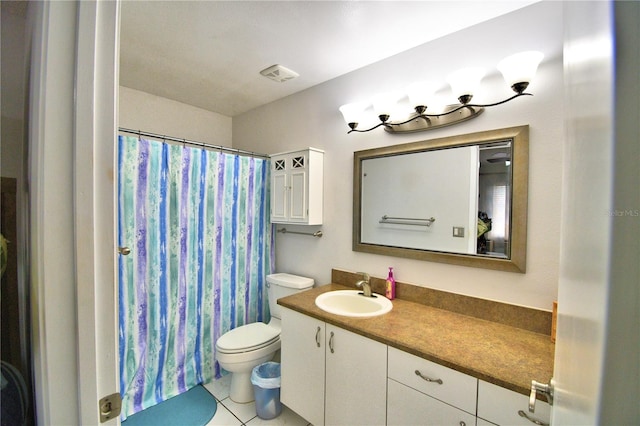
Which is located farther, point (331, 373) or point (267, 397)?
point (267, 397)

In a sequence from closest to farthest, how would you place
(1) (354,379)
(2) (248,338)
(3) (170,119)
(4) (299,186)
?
(1) (354,379) < (2) (248,338) < (4) (299,186) < (3) (170,119)

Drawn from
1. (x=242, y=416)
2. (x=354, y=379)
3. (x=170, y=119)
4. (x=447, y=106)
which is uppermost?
(x=170, y=119)

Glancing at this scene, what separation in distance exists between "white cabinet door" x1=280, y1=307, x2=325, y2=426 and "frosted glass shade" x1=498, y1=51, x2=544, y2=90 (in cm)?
156

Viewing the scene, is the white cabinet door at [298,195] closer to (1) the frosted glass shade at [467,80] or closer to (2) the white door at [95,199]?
(1) the frosted glass shade at [467,80]

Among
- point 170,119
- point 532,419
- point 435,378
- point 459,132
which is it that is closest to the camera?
point 532,419

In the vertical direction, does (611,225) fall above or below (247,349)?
above

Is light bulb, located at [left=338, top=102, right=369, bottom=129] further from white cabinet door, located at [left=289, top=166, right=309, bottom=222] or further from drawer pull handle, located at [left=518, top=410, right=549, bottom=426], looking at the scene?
drawer pull handle, located at [left=518, top=410, right=549, bottom=426]

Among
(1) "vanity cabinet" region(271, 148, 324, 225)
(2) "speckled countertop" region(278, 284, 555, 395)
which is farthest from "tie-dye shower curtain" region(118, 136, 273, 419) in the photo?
(2) "speckled countertop" region(278, 284, 555, 395)

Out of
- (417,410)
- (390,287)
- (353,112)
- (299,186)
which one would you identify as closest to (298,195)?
(299,186)

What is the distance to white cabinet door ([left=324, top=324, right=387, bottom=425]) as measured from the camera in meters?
1.28

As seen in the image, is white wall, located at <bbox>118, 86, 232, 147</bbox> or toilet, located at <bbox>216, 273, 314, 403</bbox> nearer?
toilet, located at <bbox>216, 273, 314, 403</bbox>

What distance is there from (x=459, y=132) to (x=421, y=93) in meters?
0.31

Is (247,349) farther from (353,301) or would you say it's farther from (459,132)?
(459,132)

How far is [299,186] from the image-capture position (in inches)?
84.4
